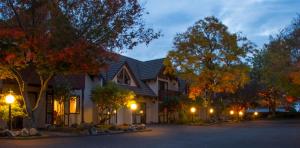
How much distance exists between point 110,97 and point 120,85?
8.34 m

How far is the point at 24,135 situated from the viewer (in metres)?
22.8

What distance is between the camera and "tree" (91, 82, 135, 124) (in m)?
33.0

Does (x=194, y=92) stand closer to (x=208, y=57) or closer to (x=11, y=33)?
(x=208, y=57)

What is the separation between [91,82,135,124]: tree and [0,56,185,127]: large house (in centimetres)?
204

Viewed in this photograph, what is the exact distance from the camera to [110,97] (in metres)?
33.3

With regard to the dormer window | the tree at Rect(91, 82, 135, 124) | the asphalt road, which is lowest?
the asphalt road

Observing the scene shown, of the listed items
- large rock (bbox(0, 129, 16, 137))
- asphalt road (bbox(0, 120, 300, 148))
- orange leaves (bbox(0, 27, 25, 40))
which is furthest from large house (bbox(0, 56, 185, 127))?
asphalt road (bbox(0, 120, 300, 148))

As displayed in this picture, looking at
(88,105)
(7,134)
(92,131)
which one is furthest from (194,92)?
(7,134)

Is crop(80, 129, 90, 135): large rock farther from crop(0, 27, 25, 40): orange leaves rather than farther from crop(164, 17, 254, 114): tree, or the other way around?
crop(164, 17, 254, 114): tree

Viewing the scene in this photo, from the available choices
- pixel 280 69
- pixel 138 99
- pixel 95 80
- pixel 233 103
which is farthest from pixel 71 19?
pixel 233 103

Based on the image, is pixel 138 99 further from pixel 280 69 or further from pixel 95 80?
pixel 280 69

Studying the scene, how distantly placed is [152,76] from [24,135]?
87.8 feet

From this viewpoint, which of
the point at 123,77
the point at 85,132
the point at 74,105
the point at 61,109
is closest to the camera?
the point at 85,132

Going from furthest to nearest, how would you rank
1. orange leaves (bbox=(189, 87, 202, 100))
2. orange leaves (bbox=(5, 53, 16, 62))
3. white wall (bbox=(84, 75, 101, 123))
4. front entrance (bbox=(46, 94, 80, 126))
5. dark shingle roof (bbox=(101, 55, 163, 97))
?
orange leaves (bbox=(189, 87, 202, 100)), dark shingle roof (bbox=(101, 55, 163, 97)), white wall (bbox=(84, 75, 101, 123)), front entrance (bbox=(46, 94, 80, 126)), orange leaves (bbox=(5, 53, 16, 62))
